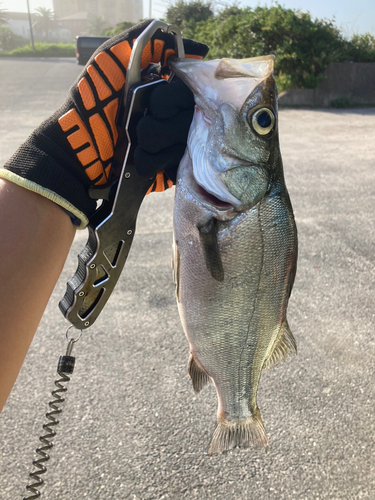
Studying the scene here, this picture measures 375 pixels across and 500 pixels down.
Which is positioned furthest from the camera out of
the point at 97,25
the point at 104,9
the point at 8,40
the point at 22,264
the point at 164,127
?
the point at 104,9

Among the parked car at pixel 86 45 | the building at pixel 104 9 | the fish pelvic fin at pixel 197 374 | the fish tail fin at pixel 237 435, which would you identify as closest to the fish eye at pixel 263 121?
the fish pelvic fin at pixel 197 374

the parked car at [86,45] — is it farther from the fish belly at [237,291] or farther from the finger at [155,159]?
the fish belly at [237,291]

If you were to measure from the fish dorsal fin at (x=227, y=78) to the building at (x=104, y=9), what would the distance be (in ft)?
363

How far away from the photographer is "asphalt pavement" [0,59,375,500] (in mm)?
2479

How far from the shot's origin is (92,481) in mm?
2459

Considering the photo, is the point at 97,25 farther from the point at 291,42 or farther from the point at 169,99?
the point at 169,99

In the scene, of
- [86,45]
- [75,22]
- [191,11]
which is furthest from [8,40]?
[86,45]

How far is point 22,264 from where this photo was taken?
1.29 meters

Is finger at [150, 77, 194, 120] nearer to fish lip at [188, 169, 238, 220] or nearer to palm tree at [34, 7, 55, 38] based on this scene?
fish lip at [188, 169, 238, 220]

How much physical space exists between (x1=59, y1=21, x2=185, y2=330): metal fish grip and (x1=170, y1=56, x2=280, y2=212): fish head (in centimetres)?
14

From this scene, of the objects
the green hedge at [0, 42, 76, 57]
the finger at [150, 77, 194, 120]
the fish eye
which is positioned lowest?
the green hedge at [0, 42, 76, 57]

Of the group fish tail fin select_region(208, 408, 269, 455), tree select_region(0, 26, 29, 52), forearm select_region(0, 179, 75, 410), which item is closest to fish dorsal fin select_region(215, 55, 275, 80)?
forearm select_region(0, 179, 75, 410)

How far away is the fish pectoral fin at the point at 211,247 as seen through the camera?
4.49 feet

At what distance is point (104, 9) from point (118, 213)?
117m
